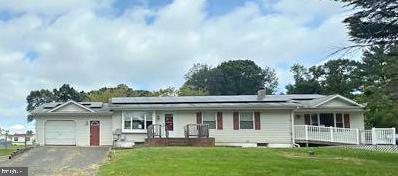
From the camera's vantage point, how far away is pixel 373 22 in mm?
19906

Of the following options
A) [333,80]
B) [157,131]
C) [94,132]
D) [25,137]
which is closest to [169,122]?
[157,131]

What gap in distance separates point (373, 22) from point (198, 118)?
15.1 m

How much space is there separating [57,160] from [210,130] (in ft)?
40.4

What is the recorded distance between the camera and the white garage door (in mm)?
33375

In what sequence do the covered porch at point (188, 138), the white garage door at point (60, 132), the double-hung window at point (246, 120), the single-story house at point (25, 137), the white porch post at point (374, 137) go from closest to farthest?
the covered porch at point (188, 138) < the white porch post at point (374, 137) < the double-hung window at point (246, 120) < the white garage door at point (60, 132) < the single-story house at point (25, 137)

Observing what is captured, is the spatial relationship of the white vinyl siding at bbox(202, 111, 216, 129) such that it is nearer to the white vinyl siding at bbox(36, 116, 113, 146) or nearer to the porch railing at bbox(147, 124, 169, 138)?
the porch railing at bbox(147, 124, 169, 138)

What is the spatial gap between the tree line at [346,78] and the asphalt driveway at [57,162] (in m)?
11.3

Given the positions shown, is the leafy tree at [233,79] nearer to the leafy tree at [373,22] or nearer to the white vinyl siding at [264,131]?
the white vinyl siding at [264,131]

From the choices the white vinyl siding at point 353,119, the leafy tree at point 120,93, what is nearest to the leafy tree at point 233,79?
the leafy tree at point 120,93

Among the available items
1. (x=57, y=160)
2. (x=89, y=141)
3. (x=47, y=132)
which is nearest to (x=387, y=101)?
(x=57, y=160)

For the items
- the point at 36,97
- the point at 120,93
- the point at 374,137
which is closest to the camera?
the point at 374,137

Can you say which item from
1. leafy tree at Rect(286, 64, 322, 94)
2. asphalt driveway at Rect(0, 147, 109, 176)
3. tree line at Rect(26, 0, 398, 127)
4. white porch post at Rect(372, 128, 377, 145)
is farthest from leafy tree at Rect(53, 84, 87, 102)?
white porch post at Rect(372, 128, 377, 145)

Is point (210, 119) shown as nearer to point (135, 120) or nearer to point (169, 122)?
point (169, 122)

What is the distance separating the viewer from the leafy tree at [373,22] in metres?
19.5
